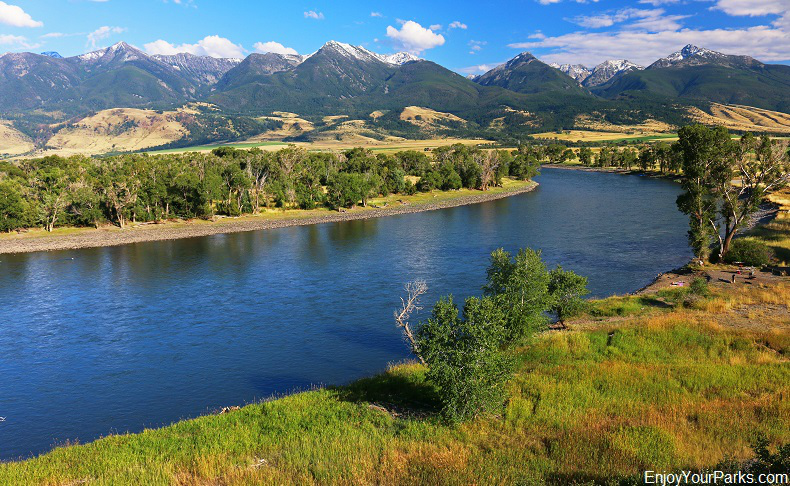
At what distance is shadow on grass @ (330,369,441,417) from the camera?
26219 mm

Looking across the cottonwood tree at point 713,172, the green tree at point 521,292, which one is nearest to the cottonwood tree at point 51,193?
the green tree at point 521,292

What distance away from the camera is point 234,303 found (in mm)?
55688

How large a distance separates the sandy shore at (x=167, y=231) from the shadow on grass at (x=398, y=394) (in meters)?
75.1

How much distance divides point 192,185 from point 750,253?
3738 inches

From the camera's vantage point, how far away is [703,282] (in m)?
47.4

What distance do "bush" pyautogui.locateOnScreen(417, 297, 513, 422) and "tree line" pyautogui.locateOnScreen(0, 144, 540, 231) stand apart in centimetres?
8814

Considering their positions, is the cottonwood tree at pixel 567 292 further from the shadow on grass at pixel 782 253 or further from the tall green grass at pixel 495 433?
the shadow on grass at pixel 782 253

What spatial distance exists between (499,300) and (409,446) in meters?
16.0

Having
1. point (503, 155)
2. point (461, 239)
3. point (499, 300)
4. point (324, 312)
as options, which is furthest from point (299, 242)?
point (503, 155)

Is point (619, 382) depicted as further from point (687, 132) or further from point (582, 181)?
point (582, 181)

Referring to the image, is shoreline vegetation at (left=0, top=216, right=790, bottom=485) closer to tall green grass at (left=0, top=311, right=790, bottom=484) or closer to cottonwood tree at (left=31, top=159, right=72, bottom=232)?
tall green grass at (left=0, top=311, right=790, bottom=484)

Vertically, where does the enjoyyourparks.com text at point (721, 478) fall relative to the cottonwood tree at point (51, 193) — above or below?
below

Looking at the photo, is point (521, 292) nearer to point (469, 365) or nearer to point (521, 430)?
point (469, 365)

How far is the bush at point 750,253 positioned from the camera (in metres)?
55.8
